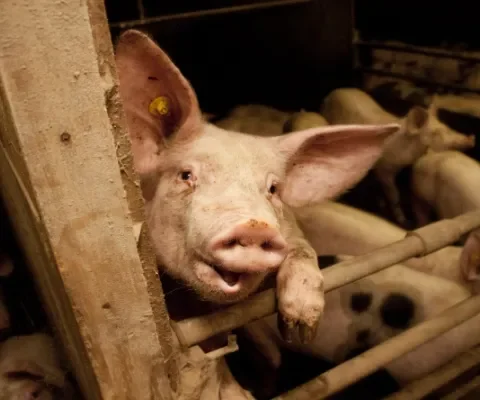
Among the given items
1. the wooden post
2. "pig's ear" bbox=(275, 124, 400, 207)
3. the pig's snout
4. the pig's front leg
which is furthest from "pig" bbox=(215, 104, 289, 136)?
the wooden post

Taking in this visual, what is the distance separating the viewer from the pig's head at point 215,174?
854mm

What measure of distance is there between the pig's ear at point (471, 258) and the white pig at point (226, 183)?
45 cm

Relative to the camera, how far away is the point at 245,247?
0.82 metres

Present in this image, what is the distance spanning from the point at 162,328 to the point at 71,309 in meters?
0.14

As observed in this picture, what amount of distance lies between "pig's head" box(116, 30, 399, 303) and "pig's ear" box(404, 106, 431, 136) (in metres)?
1.33

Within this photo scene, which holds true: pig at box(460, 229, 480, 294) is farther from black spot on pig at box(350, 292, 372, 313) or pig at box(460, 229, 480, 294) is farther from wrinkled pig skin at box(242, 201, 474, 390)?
black spot on pig at box(350, 292, 372, 313)

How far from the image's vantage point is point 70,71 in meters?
0.59

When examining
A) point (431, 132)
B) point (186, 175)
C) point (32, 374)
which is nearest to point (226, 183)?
point (186, 175)

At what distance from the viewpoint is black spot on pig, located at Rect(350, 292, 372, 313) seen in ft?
5.20

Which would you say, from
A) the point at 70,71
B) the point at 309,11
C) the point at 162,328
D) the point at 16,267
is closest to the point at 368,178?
the point at 309,11

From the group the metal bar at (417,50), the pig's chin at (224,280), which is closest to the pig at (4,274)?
the pig's chin at (224,280)

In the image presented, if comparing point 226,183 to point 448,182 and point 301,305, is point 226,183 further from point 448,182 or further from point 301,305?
point 448,182

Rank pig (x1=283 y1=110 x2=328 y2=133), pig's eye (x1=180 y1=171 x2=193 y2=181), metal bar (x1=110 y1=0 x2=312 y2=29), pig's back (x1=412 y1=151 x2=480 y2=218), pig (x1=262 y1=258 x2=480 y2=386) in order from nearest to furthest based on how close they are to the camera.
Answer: pig's eye (x1=180 y1=171 x2=193 y2=181), pig (x1=262 y1=258 x2=480 y2=386), pig's back (x1=412 y1=151 x2=480 y2=218), metal bar (x1=110 y1=0 x2=312 y2=29), pig (x1=283 y1=110 x2=328 y2=133)

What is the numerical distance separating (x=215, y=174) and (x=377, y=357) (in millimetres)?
474
